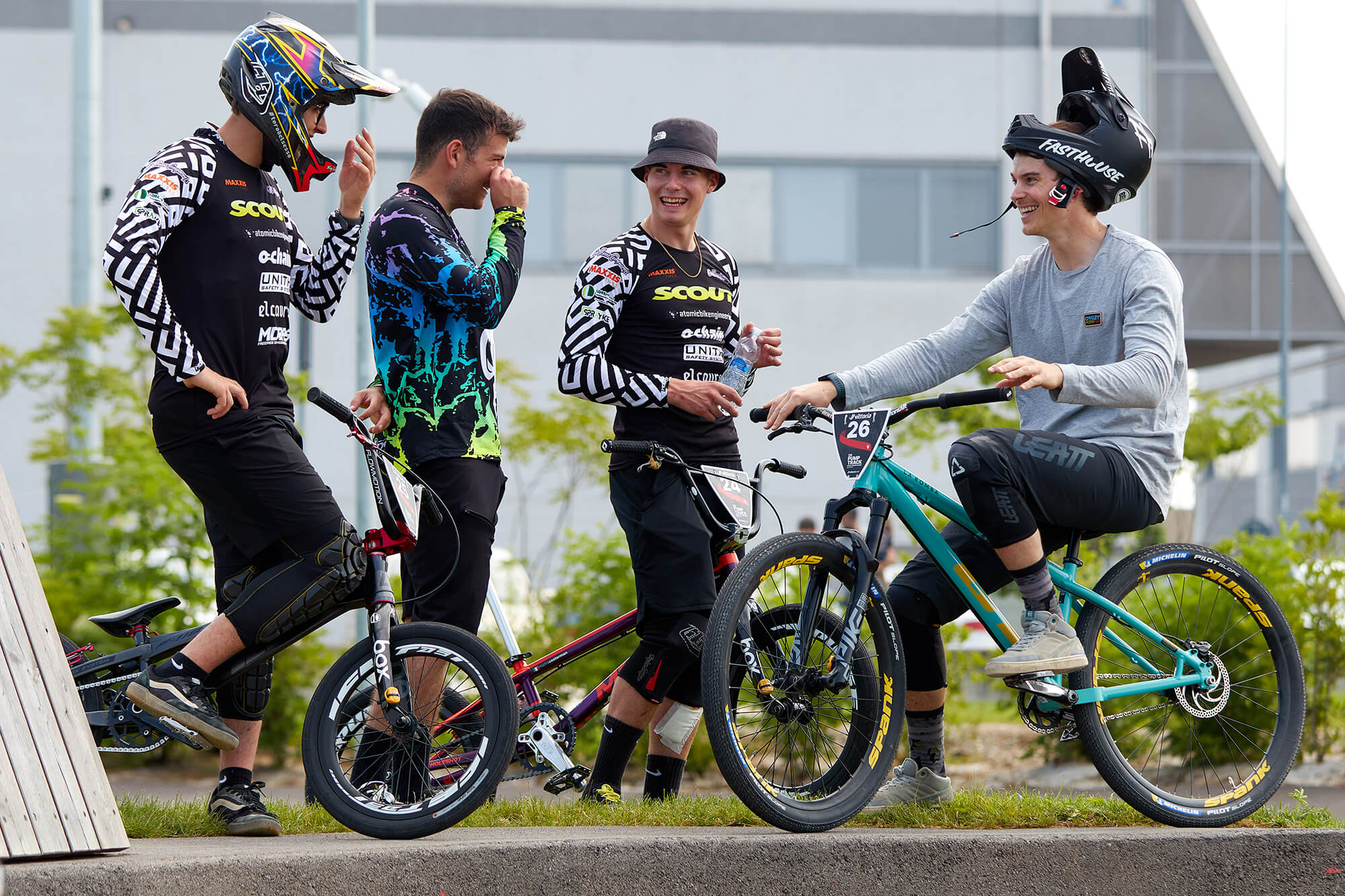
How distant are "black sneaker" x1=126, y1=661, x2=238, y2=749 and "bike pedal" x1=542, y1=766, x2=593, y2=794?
1.17 metres

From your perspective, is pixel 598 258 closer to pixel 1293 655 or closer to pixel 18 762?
pixel 18 762

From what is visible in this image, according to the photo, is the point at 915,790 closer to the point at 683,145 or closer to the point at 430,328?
the point at 430,328

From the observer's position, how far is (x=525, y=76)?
21328 millimetres

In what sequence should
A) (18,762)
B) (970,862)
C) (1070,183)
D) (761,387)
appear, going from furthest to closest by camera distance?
(761,387) → (1070,183) → (970,862) → (18,762)

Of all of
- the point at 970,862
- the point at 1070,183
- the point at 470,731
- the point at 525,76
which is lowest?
the point at 970,862

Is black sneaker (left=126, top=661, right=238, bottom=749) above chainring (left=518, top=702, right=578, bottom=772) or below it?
above

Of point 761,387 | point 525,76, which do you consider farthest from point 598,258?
point 525,76

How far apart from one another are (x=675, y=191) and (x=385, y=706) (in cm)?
202

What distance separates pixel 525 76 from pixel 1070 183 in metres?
18.3

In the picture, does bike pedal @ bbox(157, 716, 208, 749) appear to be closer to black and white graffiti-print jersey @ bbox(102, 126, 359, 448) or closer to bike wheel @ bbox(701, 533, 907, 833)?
black and white graffiti-print jersey @ bbox(102, 126, 359, 448)

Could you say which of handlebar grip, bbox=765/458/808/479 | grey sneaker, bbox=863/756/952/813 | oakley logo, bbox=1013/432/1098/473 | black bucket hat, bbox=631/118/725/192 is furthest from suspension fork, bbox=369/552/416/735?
oakley logo, bbox=1013/432/1098/473

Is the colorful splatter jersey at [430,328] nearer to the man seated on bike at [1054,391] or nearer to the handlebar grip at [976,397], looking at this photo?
the man seated on bike at [1054,391]

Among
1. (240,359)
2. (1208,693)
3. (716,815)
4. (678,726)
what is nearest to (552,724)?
(678,726)

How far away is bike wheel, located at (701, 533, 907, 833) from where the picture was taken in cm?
355
